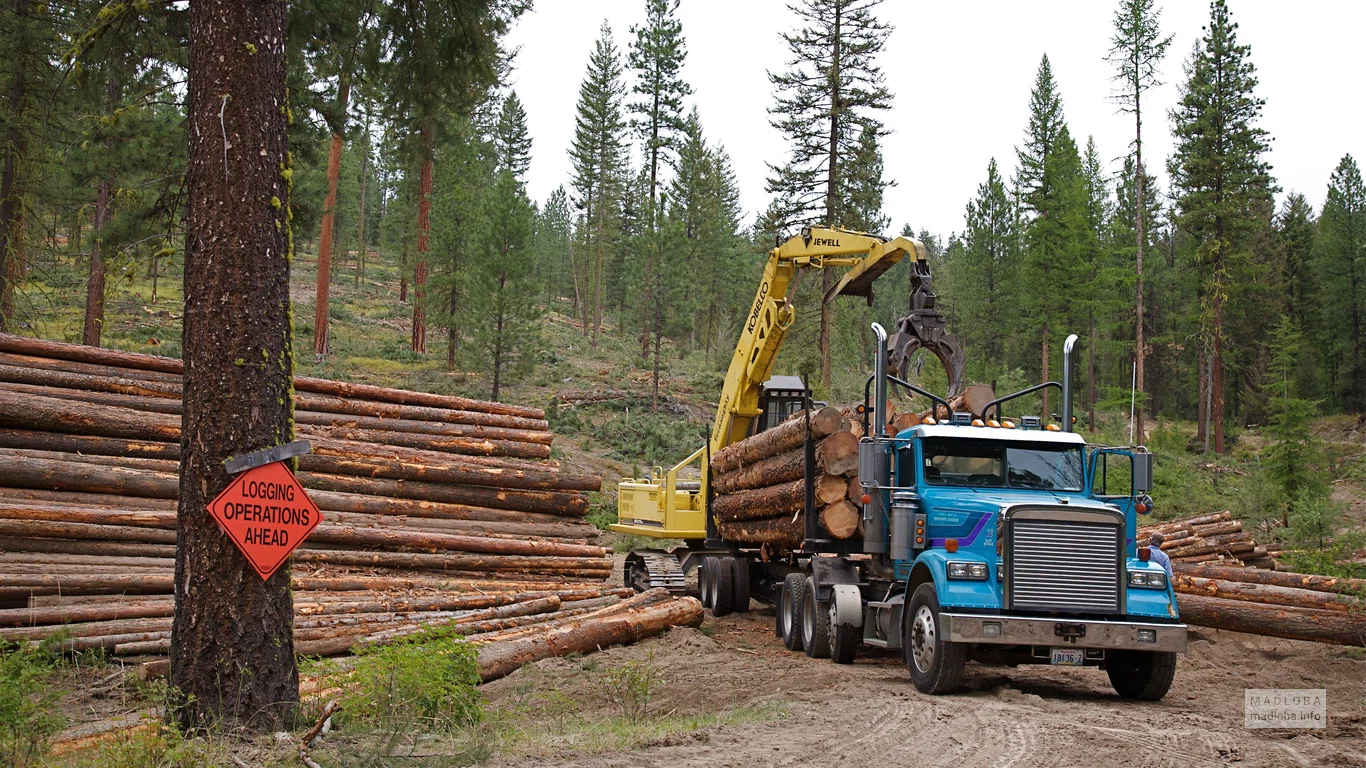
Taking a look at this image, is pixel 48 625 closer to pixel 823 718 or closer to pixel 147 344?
pixel 823 718

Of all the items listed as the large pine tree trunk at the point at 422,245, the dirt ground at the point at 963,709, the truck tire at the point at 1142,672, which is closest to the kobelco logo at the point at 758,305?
the dirt ground at the point at 963,709

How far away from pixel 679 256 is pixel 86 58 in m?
40.3

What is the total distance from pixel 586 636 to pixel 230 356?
228 inches

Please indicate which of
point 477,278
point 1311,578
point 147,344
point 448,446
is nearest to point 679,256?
point 477,278

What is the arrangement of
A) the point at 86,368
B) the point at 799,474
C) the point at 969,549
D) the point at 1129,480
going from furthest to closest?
the point at 86,368
the point at 799,474
the point at 1129,480
the point at 969,549

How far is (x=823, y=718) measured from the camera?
26.3 ft

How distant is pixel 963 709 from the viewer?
841 cm

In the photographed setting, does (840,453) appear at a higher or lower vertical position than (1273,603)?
higher

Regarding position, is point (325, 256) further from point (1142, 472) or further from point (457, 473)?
point (1142, 472)

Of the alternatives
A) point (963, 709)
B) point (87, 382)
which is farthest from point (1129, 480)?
point (87, 382)

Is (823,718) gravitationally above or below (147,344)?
below

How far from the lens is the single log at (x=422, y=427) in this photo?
14617 mm

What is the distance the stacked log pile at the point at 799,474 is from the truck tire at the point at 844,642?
3.69ft

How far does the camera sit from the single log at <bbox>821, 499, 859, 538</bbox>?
12266 millimetres
